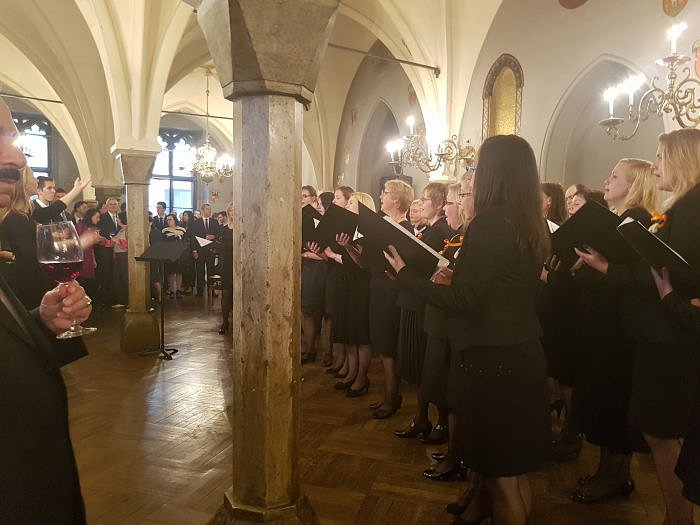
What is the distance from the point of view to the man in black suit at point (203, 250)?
34.8ft

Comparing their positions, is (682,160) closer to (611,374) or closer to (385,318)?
(611,374)

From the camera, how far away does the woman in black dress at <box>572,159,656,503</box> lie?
264 centimetres

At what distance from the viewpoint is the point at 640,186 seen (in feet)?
8.79

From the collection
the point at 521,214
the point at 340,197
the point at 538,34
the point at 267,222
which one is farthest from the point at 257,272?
the point at 538,34

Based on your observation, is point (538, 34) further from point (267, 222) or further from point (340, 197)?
point (267, 222)

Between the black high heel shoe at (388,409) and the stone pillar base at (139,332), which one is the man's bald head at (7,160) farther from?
the stone pillar base at (139,332)

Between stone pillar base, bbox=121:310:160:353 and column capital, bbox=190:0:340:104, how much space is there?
434 centimetres

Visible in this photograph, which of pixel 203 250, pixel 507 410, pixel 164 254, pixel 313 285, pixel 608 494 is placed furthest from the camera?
pixel 203 250

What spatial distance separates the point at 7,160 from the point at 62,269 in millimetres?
379

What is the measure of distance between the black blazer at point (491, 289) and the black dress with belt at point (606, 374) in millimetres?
924

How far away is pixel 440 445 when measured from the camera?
11.0 ft

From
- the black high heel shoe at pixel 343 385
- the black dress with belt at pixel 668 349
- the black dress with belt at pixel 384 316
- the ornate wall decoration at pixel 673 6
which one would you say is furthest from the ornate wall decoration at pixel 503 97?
the black dress with belt at pixel 668 349

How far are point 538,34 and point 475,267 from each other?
6799 millimetres

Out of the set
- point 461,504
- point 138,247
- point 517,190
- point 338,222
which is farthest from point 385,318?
point 138,247
